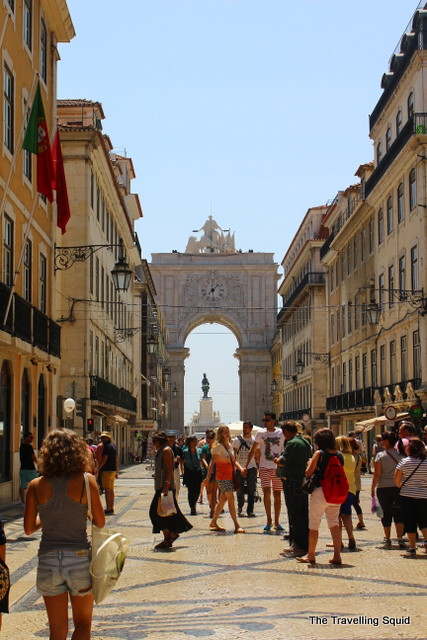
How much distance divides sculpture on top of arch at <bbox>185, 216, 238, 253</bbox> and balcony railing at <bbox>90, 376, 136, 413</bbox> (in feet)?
181

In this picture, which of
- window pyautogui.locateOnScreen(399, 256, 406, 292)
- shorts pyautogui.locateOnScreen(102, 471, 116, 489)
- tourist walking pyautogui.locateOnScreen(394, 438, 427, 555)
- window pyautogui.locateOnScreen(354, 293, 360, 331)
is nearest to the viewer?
tourist walking pyautogui.locateOnScreen(394, 438, 427, 555)

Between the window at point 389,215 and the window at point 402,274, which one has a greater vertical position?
the window at point 389,215

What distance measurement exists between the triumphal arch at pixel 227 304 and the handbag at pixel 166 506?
279 ft

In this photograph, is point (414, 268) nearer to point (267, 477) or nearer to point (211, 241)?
point (267, 477)

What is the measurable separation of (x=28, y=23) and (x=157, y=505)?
1359cm

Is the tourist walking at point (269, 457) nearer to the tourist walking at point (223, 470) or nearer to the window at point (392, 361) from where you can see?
the tourist walking at point (223, 470)

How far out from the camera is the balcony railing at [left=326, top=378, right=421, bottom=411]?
112 feet

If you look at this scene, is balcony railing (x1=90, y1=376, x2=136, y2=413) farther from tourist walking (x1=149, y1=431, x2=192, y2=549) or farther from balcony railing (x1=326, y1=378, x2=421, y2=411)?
tourist walking (x1=149, y1=431, x2=192, y2=549)

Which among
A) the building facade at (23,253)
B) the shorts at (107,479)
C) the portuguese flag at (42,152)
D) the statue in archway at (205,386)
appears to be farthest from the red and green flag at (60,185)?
the statue in archway at (205,386)

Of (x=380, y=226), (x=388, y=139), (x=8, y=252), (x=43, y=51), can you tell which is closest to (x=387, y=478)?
(x=8, y=252)

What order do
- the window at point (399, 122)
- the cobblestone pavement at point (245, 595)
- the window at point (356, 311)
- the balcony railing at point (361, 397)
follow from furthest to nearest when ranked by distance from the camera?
1. the window at point (356, 311)
2. the window at point (399, 122)
3. the balcony railing at point (361, 397)
4. the cobblestone pavement at point (245, 595)

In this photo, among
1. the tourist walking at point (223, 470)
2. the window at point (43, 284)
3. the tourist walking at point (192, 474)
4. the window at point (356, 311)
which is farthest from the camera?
the window at point (356, 311)

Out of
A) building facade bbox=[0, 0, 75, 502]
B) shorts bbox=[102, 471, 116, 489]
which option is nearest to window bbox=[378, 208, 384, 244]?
building facade bbox=[0, 0, 75, 502]

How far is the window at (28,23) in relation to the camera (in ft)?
73.4
